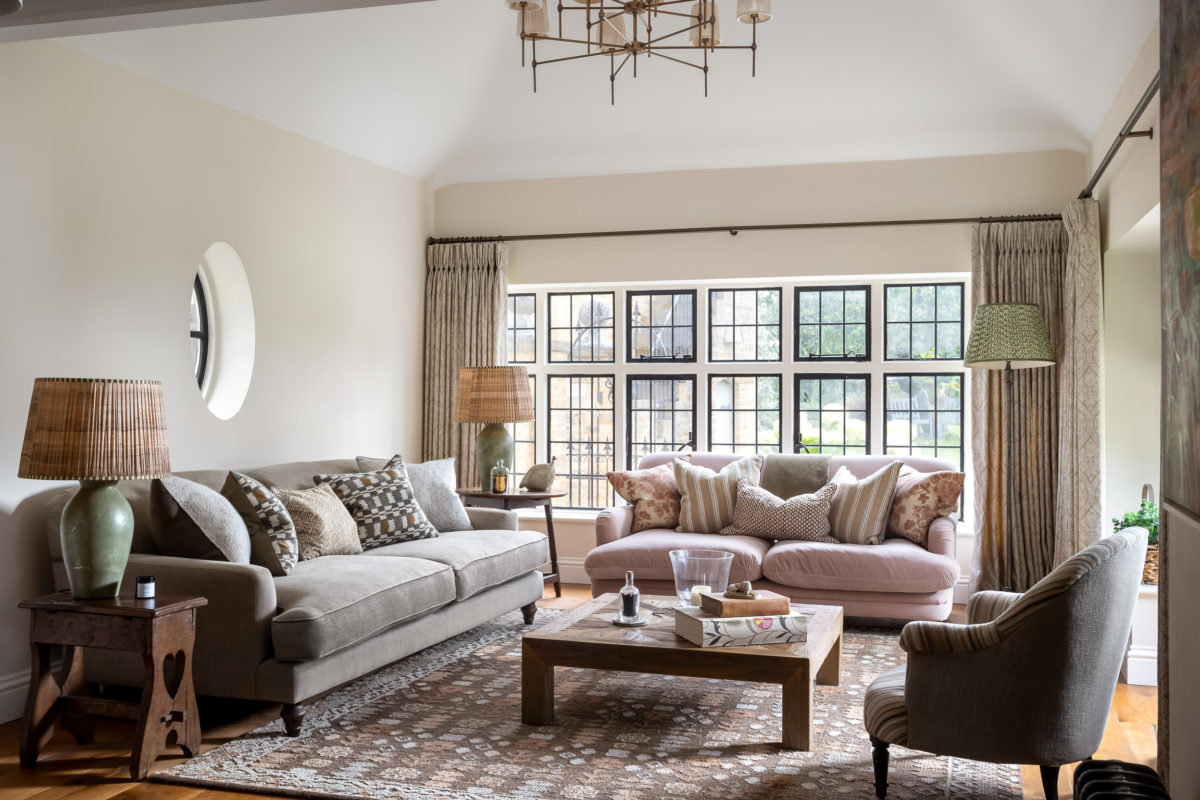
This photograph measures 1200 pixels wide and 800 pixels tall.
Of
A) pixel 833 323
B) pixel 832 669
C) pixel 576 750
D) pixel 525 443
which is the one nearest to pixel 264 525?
pixel 576 750

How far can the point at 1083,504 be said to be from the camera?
18.0 ft

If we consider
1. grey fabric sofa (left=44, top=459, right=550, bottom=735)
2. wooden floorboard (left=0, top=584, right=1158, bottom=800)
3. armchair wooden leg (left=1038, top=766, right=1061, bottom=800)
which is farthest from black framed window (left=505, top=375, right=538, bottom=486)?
armchair wooden leg (left=1038, top=766, right=1061, bottom=800)

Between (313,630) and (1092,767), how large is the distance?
8.11 ft

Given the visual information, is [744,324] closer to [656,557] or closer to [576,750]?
[656,557]

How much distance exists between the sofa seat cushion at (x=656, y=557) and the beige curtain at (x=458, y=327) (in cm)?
171

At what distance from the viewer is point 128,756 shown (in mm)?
3535

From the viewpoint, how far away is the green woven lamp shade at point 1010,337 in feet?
18.3

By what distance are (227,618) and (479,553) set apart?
4.82 ft

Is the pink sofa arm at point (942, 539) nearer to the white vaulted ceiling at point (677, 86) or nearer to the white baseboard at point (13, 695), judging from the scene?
the white vaulted ceiling at point (677, 86)

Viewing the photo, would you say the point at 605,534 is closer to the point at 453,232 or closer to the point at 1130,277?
the point at 453,232

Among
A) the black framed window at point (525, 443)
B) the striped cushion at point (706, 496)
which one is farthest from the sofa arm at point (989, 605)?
the black framed window at point (525, 443)

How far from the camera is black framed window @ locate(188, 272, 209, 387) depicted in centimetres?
534

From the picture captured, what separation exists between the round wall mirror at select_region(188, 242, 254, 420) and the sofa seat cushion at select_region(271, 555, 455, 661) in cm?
134

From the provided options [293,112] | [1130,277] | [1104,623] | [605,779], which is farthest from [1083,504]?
[293,112]
